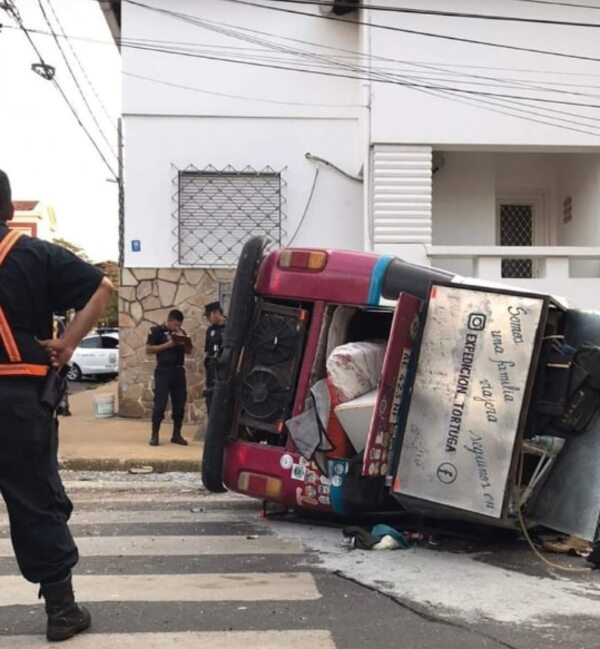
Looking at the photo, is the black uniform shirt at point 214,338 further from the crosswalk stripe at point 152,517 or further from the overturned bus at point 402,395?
the overturned bus at point 402,395

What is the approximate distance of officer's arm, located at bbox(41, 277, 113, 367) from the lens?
336 cm

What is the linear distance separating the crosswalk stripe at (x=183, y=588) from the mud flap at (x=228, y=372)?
3.37 feet

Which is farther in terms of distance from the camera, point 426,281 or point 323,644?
point 426,281

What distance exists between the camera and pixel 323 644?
347 centimetres

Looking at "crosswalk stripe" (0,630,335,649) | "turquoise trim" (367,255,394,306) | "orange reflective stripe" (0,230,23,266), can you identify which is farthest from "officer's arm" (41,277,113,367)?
"turquoise trim" (367,255,394,306)

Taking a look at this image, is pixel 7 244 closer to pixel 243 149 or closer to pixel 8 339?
pixel 8 339

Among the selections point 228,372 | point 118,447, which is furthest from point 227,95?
point 228,372

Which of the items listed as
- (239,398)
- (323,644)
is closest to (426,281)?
(239,398)

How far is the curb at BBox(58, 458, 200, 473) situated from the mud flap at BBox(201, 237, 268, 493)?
314 centimetres

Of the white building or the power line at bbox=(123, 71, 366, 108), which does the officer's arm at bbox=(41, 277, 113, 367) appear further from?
the power line at bbox=(123, 71, 366, 108)

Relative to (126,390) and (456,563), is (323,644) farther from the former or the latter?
(126,390)

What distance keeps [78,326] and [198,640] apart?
1.52m

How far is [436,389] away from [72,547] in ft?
7.75

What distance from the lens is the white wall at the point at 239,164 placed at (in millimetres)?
11750
